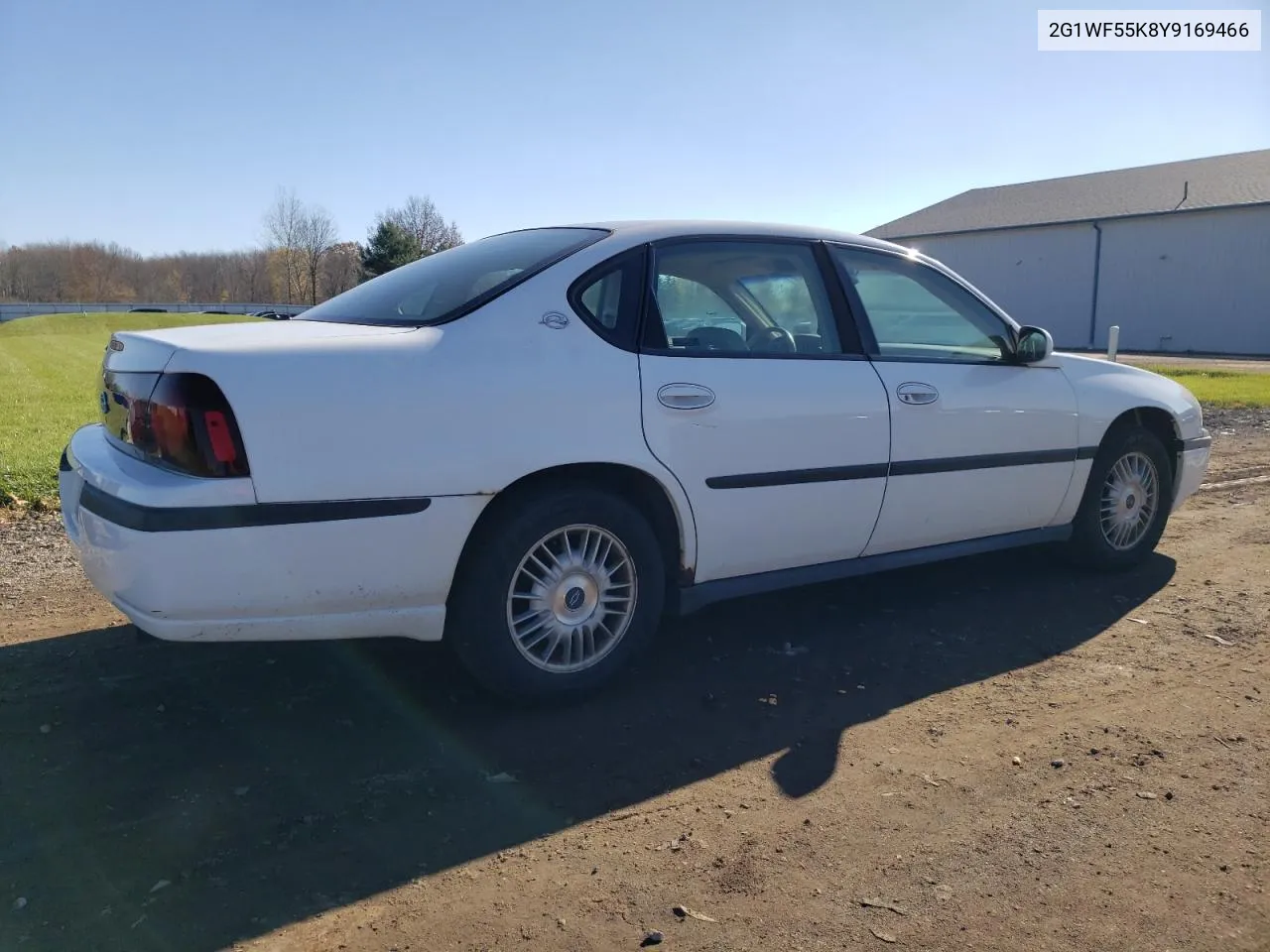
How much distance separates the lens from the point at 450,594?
338 centimetres

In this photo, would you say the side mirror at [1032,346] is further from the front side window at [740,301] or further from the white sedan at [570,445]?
the front side window at [740,301]

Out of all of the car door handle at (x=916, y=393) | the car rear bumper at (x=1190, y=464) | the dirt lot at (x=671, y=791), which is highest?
the car door handle at (x=916, y=393)

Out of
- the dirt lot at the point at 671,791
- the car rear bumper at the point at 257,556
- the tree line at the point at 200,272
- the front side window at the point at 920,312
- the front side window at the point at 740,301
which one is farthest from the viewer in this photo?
the tree line at the point at 200,272

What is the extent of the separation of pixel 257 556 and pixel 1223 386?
1772cm

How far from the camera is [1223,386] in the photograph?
16.8 m

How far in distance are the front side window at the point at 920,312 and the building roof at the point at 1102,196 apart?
106ft

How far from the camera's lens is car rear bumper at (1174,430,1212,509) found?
5.41 metres

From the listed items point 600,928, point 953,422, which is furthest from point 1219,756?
point 600,928

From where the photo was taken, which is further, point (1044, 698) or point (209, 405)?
point (1044, 698)

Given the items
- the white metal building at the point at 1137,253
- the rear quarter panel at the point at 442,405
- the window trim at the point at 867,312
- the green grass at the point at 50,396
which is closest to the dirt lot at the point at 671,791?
the rear quarter panel at the point at 442,405

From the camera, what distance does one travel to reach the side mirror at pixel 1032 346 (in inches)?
183

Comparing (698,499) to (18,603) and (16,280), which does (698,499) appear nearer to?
(18,603)

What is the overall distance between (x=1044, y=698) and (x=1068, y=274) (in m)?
36.5

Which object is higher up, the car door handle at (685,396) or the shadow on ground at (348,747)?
the car door handle at (685,396)
